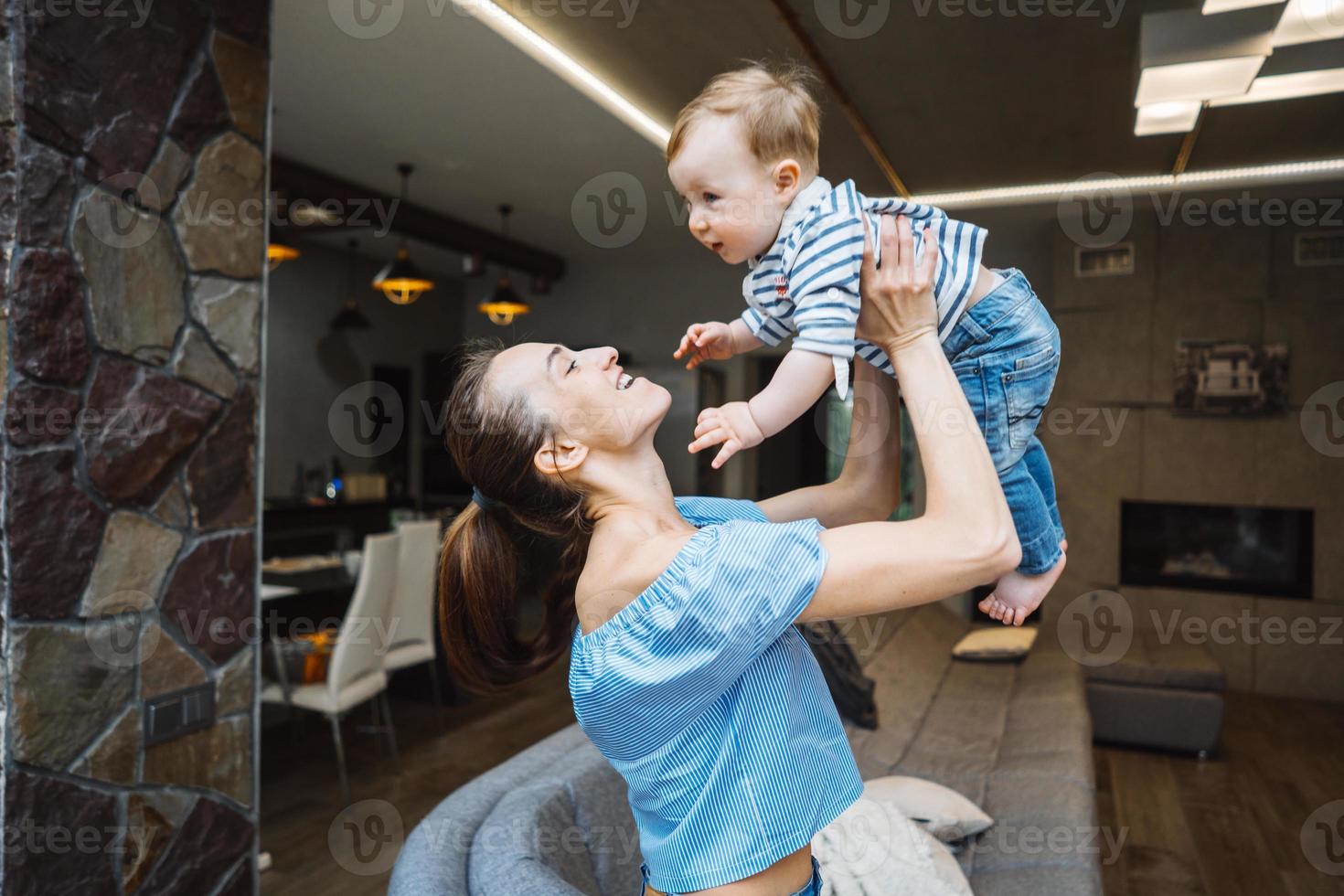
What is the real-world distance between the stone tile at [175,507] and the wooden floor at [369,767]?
1534mm

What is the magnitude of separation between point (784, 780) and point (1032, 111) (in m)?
3.96

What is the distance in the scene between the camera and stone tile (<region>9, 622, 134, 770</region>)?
1.69 m

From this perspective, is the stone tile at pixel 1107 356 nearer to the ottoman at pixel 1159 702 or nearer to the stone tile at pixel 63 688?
the ottoman at pixel 1159 702

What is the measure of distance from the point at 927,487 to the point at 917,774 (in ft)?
7.60

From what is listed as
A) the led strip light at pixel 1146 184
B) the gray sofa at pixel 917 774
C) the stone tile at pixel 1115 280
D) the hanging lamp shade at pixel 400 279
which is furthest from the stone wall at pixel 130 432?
the stone tile at pixel 1115 280

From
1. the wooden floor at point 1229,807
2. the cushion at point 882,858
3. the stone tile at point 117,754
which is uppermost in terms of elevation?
the stone tile at point 117,754

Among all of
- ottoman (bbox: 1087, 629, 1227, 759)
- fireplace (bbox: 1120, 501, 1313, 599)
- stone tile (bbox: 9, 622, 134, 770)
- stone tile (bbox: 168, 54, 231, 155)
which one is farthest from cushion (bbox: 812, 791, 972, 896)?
→ fireplace (bbox: 1120, 501, 1313, 599)

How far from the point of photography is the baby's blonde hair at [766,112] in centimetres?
97

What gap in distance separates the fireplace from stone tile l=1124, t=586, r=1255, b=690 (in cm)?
8

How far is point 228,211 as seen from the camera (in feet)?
6.86

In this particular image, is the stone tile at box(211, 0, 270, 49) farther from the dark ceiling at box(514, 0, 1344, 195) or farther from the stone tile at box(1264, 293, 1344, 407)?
the stone tile at box(1264, 293, 1344, 407)

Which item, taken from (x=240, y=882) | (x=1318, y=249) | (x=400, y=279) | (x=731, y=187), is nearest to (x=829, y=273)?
(x=731, y=187)

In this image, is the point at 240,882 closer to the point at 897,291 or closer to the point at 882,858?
the point at 882,858

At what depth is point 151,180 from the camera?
1.91 metres
